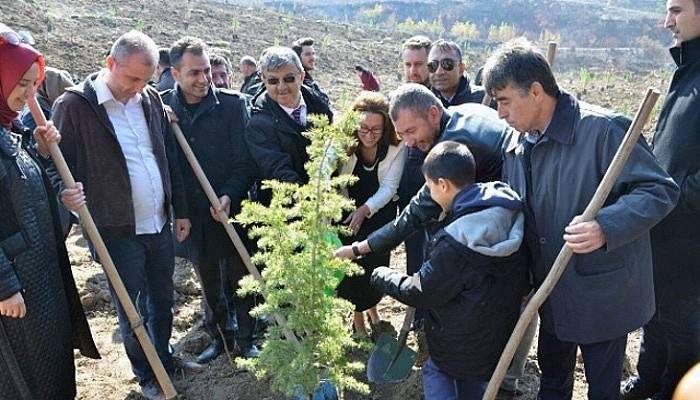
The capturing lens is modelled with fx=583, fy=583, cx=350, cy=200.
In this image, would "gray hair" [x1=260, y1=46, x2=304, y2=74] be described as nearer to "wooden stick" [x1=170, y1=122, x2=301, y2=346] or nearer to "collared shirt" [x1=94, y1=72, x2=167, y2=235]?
"wooden stick" [x1=170, y1=122, x2=301, y2=346]

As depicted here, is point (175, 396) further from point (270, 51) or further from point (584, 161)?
point (584, 161)

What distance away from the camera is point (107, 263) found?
2.74m

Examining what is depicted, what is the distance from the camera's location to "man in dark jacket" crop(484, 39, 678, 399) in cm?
211

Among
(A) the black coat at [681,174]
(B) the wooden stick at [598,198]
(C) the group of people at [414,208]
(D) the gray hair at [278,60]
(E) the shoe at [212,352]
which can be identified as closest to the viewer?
(B) the wooden stick at [598,198]

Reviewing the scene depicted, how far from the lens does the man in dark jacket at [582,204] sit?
211cm

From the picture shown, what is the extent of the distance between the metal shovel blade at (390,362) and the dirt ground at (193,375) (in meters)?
0.11

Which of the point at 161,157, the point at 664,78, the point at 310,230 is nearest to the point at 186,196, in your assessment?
the point at 161,157

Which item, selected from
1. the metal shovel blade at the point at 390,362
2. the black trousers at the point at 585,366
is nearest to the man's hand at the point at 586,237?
the black trousers at the point at 585,366

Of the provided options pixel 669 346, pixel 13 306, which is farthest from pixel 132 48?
pixel 669 346

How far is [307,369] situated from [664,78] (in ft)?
51.4

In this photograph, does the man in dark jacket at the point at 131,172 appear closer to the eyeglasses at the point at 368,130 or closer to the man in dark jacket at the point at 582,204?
the eyeglasses at the point at 368,130

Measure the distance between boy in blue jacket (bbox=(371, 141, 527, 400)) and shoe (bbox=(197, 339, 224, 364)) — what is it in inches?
64.3

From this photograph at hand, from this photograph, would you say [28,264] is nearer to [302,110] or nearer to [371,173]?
[302,110]

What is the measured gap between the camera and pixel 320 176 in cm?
224
